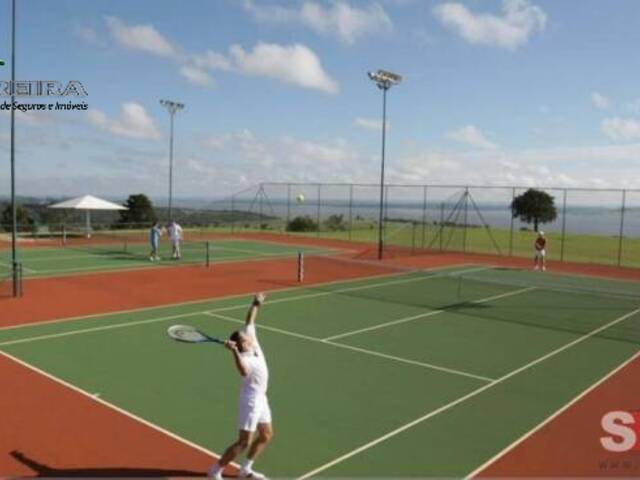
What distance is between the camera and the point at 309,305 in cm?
1838

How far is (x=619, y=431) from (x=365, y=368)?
436 cm

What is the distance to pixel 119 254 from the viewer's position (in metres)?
31.0

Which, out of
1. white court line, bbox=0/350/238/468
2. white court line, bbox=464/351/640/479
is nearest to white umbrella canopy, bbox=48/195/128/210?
white court line, bbox=0/350/238/468

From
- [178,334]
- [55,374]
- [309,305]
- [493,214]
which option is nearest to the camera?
[178,334]

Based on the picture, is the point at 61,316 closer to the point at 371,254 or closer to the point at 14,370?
the point at 14,370

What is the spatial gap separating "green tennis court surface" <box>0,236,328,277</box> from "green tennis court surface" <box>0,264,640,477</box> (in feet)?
30.6

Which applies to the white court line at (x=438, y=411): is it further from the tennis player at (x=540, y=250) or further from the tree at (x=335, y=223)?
the tree at (x=335, y=223)

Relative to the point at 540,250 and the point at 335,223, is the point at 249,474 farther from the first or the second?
the point at 335,223

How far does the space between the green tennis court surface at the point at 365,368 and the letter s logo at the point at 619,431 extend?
0.78 meters

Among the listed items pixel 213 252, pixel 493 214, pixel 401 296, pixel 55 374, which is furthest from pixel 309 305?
pixel 493 214

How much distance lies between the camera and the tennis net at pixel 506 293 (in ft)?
56.0

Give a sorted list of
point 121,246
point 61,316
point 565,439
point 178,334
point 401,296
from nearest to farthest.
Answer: point 178,334 < point 565,439 < point 61,316 < point 401,296 < point 121,246

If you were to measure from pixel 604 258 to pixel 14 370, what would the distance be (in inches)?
1337

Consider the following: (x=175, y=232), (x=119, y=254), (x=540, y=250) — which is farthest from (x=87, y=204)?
(x=540, y=250)
